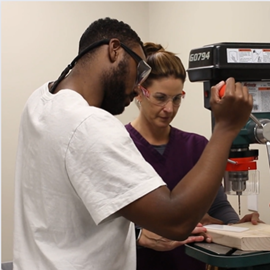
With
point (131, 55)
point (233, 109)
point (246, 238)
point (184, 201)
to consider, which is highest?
point (131, 55)

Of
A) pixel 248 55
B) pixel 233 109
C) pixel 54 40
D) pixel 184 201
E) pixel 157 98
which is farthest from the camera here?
pixel 54 40

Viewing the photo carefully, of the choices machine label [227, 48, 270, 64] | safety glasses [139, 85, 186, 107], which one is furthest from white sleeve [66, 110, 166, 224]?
safety glasses [139, 85, 186, 107]

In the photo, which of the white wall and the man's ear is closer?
the man's ear

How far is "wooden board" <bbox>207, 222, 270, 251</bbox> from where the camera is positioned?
1.07m

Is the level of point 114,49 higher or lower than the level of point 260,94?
higher

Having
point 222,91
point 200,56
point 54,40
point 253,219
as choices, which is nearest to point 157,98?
point 200,56

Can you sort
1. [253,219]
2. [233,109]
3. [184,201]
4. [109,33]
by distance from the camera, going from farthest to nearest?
[253,219] < [109,33] < [233,109] < [184,201]

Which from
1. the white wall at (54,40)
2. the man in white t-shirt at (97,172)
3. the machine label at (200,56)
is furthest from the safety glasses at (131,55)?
the white wall at (54,40)

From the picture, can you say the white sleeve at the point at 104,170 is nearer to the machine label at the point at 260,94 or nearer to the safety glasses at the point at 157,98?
the machine label at the point at 260,94

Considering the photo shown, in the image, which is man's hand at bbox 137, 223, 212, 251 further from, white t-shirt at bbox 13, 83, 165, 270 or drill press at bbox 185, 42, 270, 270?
white t-shirt at bbox 13, 83, 165, 270

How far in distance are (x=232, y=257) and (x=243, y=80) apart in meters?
0.48

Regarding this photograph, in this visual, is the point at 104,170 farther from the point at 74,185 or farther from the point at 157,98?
the point at 157,98

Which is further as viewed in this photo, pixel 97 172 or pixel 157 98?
pixel 157 98

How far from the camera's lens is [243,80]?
46.7 inches
